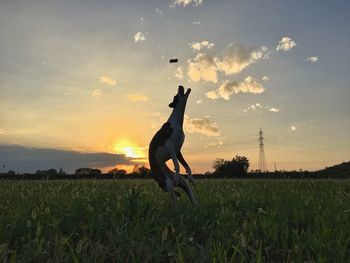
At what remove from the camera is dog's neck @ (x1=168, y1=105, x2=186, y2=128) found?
752 centimetres

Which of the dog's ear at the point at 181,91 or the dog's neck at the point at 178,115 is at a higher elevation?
the dog's ear at the point at 181,91

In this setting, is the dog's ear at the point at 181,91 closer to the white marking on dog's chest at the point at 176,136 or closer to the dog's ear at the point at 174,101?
the dog's ear at the point at 174,101

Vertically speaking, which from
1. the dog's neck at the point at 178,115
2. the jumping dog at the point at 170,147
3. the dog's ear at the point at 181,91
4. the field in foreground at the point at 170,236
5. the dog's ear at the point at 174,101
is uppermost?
the dog's ear at the point at 181,91

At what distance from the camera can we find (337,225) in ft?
20.2

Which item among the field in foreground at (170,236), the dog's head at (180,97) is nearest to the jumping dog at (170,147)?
the dog's head at (180,97)

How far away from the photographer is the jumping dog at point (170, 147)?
7367 mm

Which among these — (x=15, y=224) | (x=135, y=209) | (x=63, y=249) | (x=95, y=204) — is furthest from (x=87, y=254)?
(x=95, y=204)

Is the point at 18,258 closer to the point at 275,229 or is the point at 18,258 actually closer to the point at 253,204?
the point at 275,229

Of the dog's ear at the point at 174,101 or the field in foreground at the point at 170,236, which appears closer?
the field in foreground at the point at 170,236

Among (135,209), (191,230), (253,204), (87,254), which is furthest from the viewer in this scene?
(253,204)

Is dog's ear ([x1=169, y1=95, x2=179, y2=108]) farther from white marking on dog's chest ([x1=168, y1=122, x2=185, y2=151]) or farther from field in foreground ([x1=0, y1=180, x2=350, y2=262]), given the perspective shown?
field in foreground ([x1=0, y1=180, x2=350, y2=262])

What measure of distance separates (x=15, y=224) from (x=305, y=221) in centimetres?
443

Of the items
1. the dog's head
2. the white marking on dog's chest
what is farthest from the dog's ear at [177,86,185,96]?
the white marking on dog's chest

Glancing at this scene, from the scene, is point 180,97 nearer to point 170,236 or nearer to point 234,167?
point 170,236
